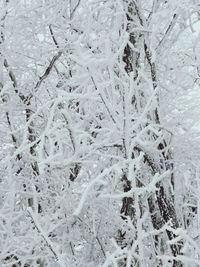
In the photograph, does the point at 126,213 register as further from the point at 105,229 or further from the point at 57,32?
the point at 57,32

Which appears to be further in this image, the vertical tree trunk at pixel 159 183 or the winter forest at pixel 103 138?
the vertical tree trunk at pixel 159 183

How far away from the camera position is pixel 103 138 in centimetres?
412

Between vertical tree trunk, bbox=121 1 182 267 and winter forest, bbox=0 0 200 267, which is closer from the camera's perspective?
winter forest, bbox=0 0 200 267

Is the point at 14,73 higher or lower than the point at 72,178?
higher

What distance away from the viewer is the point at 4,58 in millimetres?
5234

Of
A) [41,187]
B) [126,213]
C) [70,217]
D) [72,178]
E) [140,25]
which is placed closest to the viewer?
[140,25]

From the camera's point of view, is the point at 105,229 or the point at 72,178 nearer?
the point at 105,229

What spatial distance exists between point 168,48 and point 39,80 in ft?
5.44

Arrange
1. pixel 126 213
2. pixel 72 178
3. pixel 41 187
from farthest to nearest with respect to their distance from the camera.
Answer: pixel 72 178 < pixel 41 187 < pixel 126 213

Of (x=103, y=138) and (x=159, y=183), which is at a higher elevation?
(x=103, y=138)

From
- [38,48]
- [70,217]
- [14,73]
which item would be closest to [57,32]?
[38,48]

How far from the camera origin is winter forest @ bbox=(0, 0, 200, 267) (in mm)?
3623

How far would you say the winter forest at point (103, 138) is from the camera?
3623 millimetres

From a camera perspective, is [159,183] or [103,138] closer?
[159,183]
